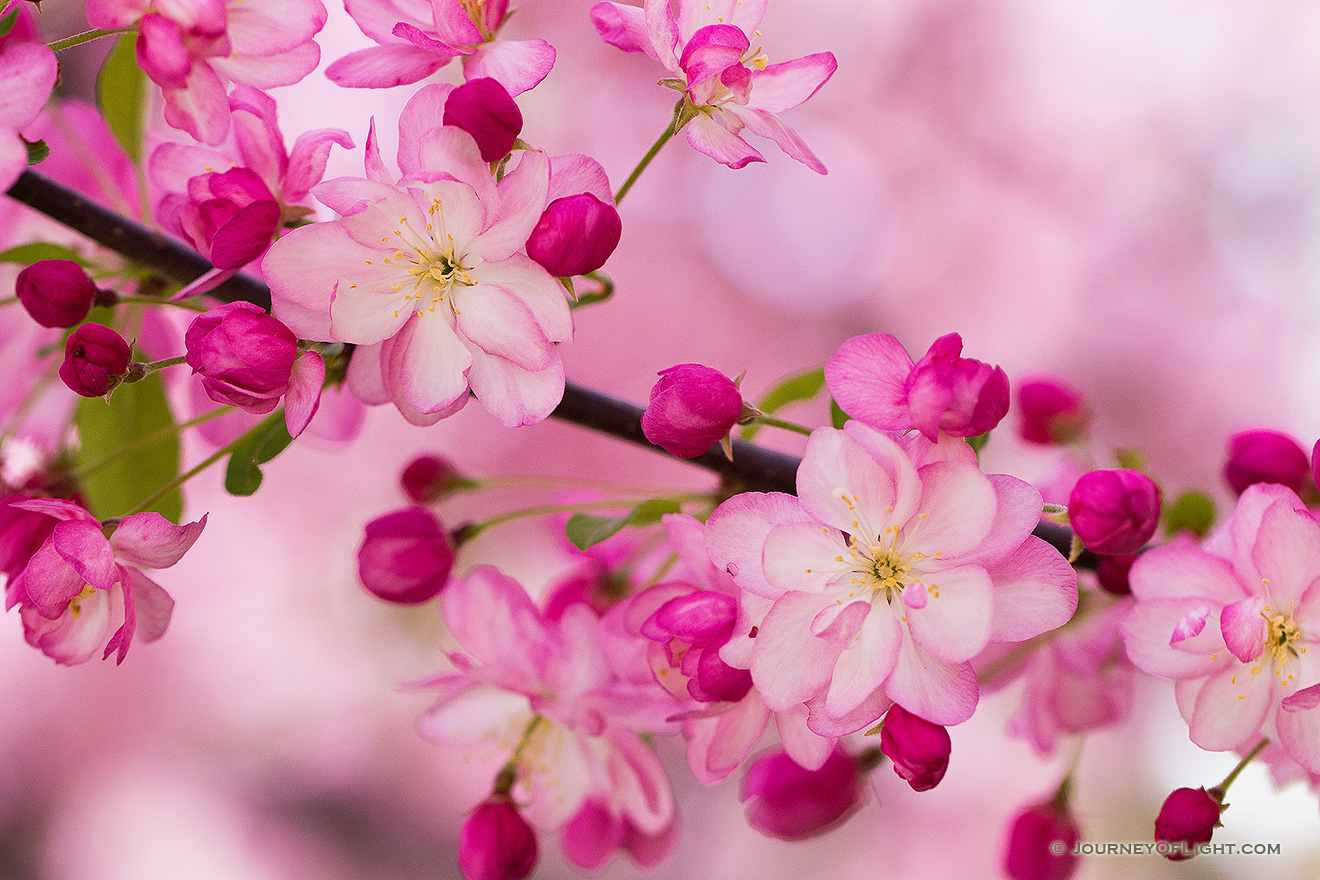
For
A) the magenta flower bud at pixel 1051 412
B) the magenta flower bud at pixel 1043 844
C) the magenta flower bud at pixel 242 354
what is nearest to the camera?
the magenta flower bud at pixel 242 354

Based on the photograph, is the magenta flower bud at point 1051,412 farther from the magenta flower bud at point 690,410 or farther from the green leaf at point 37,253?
the green leaf at point 37,253

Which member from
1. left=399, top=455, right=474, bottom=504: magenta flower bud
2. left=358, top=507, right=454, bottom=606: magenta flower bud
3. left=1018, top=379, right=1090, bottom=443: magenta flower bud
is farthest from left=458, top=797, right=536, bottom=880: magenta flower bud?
left=1018, top=379, right=1090, bottom=443: magenta flower bud

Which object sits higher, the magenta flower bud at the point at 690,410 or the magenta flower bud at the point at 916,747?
the magenta flower bud at the point at 690,410

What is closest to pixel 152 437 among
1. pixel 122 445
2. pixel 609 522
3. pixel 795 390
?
pixel 122 445

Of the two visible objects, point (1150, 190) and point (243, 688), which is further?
point (1150, 190)

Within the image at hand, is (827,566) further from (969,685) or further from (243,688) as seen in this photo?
(243,688)

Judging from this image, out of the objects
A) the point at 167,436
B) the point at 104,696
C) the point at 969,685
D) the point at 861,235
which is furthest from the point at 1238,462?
the point at 104,696

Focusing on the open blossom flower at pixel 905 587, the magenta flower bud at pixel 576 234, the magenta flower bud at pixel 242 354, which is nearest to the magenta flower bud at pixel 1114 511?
the open blossom flower at pixel 905 587
